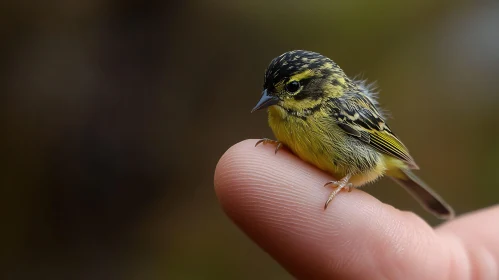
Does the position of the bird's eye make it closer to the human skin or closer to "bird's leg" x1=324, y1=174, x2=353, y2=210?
the human skin

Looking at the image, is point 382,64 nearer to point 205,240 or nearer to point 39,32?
point 205,240

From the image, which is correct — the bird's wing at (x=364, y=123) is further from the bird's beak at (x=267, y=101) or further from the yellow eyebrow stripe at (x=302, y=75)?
the bird's beak at (x=267, y=101)

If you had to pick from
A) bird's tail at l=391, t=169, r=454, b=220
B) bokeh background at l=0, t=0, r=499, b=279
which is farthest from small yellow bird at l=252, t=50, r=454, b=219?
bokeh background at l=0, t=0, r=499, b=279

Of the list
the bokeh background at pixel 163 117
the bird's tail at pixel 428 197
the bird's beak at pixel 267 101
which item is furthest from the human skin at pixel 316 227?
the bokeh background at pixel 163 117

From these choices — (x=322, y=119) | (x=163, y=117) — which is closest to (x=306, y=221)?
(x=322, y=119)

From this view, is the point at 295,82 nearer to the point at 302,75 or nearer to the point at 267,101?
the point at 302,75

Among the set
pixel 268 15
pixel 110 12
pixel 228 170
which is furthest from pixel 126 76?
pixel 228 170
